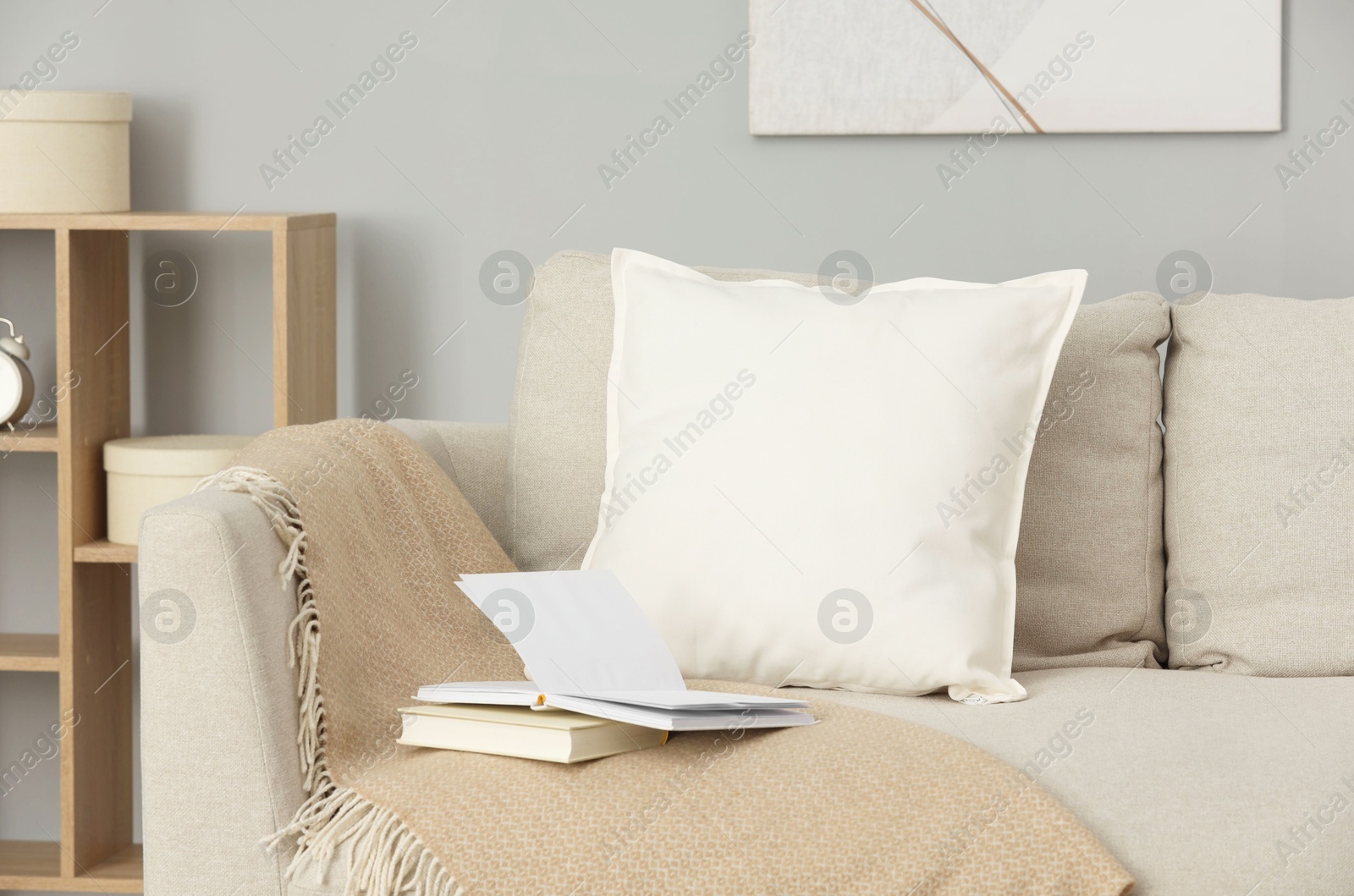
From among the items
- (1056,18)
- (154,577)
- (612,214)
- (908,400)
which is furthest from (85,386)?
(1056,18)

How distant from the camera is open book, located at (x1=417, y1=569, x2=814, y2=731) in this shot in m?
1.04

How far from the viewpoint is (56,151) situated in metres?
1.97

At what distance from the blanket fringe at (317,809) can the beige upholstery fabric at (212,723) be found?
0.03 metres

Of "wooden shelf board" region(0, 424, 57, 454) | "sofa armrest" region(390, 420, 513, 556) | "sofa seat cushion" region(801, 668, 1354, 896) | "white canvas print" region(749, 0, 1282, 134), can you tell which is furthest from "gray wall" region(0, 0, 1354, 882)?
"sofa seat cushion" region(801, 668, 1354, 896)

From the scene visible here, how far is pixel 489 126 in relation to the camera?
2219 millimetres

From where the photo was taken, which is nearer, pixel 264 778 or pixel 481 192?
pixel 264 778

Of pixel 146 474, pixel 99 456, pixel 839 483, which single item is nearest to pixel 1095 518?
pixel 839 483

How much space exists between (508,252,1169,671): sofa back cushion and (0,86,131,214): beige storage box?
94 cm

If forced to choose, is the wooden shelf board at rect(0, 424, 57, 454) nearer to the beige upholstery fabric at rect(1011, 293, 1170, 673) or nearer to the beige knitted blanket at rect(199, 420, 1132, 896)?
the beige knitted blanket at rect(199, 420, 1132, 896)

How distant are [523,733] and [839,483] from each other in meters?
0.45

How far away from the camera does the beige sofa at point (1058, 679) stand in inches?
40.9

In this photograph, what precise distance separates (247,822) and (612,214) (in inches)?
56.0

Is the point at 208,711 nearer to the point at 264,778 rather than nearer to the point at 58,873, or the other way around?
the point at 264,778

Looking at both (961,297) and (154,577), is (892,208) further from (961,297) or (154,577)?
(154,577)
